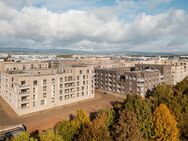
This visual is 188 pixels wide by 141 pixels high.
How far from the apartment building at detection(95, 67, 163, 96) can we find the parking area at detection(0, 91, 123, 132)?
30.7ft

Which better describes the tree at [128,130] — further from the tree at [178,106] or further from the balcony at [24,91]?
the balcony at [24,91]

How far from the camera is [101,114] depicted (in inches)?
1593

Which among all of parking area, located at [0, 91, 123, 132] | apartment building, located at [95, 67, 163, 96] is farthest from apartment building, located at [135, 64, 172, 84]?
parking area, located at [0, 91, 123, 132]

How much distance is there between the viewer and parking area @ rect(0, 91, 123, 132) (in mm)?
48475

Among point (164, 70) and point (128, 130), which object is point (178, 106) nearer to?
point (128, 130)

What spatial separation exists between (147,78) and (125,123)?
41836mm

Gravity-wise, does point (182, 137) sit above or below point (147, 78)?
below

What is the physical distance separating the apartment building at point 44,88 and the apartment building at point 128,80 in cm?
1136

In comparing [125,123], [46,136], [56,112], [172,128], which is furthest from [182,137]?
[56,112]

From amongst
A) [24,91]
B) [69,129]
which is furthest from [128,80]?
[69,129]

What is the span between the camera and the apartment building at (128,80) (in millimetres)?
71125

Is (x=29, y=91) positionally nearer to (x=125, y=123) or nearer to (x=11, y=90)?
(x=11, y=90)

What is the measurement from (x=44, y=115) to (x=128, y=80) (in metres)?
32.7

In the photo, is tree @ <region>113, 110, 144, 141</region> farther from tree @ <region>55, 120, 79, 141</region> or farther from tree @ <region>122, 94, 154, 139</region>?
tree @ <region>55, 120, 79, 141</region>
